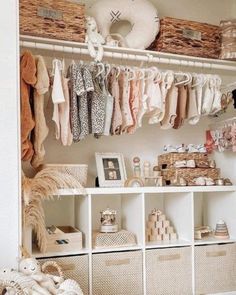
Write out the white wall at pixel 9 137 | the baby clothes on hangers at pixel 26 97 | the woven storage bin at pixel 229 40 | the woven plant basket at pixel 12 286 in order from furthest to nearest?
the woven storage bin at pixel 229 40 < the baby clothes on hangers at pixel 26 97 < the white wall at pixel 9 137 < the woven plant basket at pixel 12 286

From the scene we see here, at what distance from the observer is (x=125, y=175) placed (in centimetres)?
258

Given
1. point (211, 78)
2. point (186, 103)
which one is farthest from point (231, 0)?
point (186, 103)

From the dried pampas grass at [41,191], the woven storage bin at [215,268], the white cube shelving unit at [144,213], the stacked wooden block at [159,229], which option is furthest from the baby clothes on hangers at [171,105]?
the woven storage bin at [215,268]

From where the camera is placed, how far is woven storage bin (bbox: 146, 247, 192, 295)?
2.38m

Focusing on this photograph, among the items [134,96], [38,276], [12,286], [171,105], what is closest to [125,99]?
[134,96]

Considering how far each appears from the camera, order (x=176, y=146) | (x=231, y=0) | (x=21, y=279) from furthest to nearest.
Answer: (x=231, y=0) < (x=176, y=146) < (x=21, y=279)

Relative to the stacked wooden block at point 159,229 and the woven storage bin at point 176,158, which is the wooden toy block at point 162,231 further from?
the woven storage bin at point 176,158

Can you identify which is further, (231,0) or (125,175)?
(231,0)

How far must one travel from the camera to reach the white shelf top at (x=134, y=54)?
229cm

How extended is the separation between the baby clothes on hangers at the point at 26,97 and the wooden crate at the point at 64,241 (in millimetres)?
500

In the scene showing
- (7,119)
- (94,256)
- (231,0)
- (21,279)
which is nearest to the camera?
(21,279)

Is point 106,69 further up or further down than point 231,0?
further down

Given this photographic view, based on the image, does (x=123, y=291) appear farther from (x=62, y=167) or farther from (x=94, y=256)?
(x=62, y=167)

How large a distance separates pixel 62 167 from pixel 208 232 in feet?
3.76
